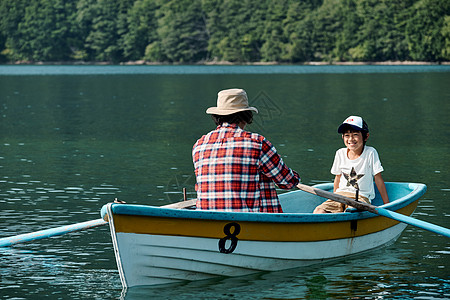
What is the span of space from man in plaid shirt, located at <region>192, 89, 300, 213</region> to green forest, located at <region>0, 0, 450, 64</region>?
106 metres

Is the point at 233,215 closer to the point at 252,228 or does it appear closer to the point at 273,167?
the point at 252,228

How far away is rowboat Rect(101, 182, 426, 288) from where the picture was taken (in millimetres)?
8008

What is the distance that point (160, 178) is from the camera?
631 inches

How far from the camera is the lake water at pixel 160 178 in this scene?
887cm

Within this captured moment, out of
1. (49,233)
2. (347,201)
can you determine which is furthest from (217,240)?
(49,233)

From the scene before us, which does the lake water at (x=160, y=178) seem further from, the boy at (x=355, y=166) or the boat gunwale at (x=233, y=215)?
the boy at (x=355, y=166)

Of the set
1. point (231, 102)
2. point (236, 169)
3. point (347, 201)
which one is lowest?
point (347, 201)

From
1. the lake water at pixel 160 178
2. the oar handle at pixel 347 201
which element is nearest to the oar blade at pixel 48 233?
the lake water at pixel 160 178

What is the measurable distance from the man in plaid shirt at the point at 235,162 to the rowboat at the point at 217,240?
0.26m

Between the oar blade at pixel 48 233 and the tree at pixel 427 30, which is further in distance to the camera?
the tree at pixel 427 30

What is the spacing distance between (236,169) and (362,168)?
7.50 ft

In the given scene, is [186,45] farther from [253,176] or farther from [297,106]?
[253,176]

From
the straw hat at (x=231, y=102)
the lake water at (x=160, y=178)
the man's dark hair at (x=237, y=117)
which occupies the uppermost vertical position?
the straw hat at (x=231, y=102)

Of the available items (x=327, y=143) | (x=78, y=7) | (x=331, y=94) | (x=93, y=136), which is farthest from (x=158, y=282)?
(x=78, y=7)
